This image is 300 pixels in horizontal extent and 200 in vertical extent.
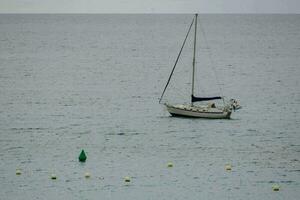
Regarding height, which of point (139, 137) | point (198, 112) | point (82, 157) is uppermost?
point (198, 112)

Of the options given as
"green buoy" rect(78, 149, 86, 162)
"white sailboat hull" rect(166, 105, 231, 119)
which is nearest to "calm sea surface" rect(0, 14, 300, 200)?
"green buoy" rect(78, 149, 86, 162)

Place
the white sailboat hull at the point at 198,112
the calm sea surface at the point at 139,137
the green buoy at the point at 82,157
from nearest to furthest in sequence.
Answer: the calm sea surface at the point at 139,137 → the green buoy at the point at 82,157 → the white sailboat hull at the point at 198,112

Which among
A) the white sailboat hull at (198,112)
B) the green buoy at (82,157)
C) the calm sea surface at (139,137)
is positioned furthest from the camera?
the white sailboat hull at (198,112)

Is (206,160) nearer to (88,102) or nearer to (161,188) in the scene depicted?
(161,188)

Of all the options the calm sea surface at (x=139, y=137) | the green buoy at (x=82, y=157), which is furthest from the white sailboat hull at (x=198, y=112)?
the green buoy at (x=82, y=157)

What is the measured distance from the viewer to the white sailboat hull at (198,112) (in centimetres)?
7219

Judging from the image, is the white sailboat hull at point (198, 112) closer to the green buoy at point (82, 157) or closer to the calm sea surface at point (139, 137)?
the calm sea surface at point (139, 137)

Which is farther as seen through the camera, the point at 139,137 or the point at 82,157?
the point at 139,137

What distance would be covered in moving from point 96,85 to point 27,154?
46.5 meters

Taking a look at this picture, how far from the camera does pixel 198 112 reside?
7206 cm

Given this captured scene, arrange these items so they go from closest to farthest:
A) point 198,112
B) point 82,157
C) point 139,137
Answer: point 82,157
point 139,137
point 198,112

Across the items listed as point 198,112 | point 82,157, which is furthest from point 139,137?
point 82,157

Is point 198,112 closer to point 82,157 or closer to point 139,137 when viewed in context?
point 139,137

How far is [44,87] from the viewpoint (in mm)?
100125
